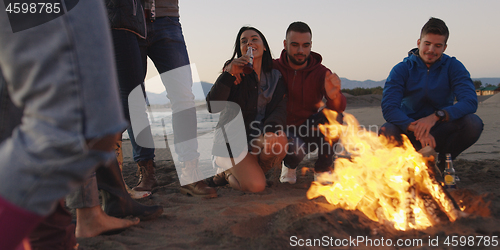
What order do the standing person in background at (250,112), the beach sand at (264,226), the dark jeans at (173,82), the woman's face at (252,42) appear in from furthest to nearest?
the woman's face at (252,42)
the standing person in background at (250,112)
the dark jeans at (173,82)
the beach sand at (264,226)

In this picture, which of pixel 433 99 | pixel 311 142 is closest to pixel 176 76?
pixel 311 142

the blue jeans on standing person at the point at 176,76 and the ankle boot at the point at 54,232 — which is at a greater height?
the blue jeans on standing person at the point at 176,76

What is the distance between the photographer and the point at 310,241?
169 centimetres

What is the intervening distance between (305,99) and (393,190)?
1893 millimetres

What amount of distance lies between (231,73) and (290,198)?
1.42m

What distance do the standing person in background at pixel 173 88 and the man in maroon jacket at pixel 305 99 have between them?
3.83 feet

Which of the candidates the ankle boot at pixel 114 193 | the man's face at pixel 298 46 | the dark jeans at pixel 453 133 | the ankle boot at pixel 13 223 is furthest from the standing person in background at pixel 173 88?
the ankle boot at pixel 13 223

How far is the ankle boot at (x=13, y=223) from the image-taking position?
28.5 inches

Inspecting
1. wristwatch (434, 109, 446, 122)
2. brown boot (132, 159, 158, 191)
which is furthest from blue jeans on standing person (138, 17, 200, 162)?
wristwatch (434, 109, 446, 122)

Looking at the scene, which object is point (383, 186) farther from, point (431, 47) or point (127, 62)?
point (127, 62)

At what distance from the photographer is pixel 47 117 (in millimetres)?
740

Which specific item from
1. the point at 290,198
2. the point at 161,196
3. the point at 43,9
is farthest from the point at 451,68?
the point at 43,9

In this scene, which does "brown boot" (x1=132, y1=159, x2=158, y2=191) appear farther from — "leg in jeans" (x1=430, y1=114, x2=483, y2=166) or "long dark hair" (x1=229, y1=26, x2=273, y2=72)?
"leg in jeans" (x1=430, y1=114, x2=483, y2=166)

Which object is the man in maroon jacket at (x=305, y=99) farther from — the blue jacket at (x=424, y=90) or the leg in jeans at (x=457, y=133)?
the leg in jeans at (x=457, y=133)
